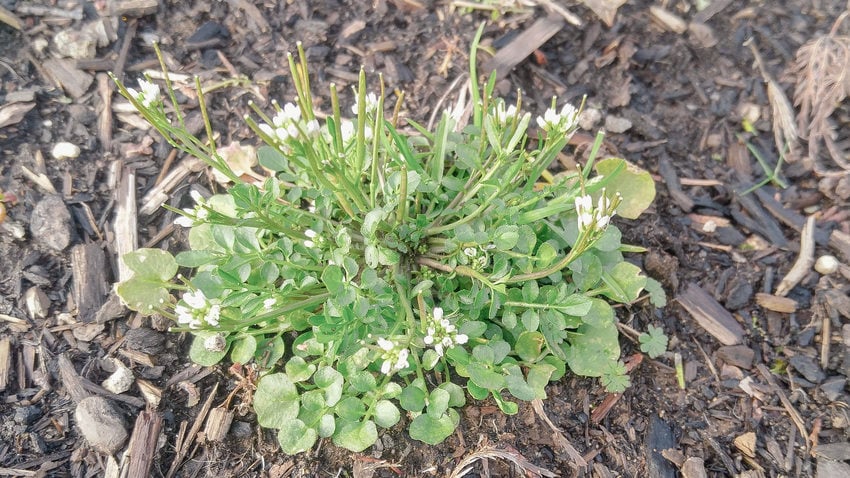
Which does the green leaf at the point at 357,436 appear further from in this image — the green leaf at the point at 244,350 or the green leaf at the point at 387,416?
the green leaf at the point at 244,350

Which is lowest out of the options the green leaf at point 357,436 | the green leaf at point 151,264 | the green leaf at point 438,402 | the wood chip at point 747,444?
the wood chip at point 747,444

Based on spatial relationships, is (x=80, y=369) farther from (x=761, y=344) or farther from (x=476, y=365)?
(x=761, y=344)

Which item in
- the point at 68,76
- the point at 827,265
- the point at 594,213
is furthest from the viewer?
the point at 68,76

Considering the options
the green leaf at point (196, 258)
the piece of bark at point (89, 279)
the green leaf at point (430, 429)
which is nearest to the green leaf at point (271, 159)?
the green leaf at point (196, 258)

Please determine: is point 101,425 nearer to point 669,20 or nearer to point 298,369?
point 298,369

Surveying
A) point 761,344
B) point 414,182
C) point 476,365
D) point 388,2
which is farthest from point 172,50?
point 761,344

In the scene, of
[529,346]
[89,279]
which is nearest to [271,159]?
[89,279]

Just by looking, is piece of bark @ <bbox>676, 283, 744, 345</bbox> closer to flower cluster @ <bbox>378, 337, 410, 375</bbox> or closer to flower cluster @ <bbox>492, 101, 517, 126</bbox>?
flower cluster @ <bbox>492, 101, 517, 126</bbox>
